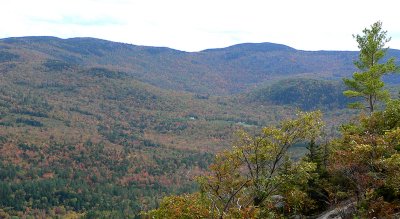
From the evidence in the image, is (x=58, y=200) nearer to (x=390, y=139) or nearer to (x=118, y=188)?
(x=118, y=188)

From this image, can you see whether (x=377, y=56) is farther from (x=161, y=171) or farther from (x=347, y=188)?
(x=161, y=171)

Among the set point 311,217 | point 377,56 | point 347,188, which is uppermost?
point 377,56

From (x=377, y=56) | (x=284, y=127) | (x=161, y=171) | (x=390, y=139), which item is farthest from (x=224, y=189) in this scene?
(x=161, y=171)

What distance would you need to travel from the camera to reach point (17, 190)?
155625 mm

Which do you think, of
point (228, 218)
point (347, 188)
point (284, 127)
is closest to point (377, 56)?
point (347, 188)

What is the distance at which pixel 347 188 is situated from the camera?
28.6 meters

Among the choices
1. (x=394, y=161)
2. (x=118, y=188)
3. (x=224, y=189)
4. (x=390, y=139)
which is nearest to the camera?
(x=394, y=161)

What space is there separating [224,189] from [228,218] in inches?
154

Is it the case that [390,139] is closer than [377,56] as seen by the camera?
Yes

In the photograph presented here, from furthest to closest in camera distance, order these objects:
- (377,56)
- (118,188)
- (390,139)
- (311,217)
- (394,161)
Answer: (118,188)
(377,56)
(311,217)
(390,139)
(394,161)

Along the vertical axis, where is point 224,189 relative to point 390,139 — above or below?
below

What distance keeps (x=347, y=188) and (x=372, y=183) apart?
568cm

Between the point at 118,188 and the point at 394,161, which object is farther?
the point at 118,188

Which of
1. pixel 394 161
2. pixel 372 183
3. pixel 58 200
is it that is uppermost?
pixel 394 161
